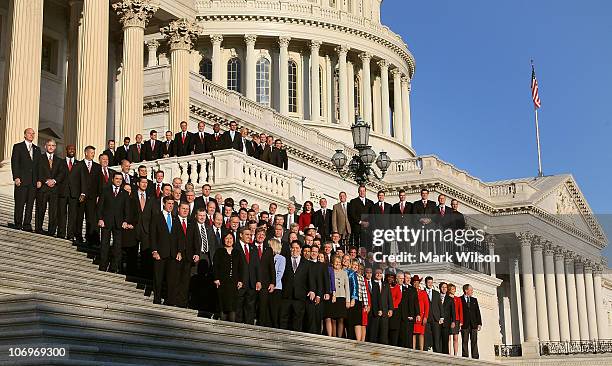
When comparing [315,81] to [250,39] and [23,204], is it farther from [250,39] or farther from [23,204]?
[23,204]

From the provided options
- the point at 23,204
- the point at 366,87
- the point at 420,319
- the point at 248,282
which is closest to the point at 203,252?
the point at 248,282

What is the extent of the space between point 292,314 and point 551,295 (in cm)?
4763

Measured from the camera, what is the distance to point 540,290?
5953cm

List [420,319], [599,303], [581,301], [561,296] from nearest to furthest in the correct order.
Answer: [420,319], [561,296], [581,301], [599,303]

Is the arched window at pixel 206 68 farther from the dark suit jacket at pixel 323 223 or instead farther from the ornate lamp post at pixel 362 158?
the dark suit jacket at pixel 323 223

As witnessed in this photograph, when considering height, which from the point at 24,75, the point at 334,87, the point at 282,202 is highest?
the point at 334,87

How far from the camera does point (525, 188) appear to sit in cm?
5850

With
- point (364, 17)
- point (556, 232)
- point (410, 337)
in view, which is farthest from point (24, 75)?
point (364, 17)

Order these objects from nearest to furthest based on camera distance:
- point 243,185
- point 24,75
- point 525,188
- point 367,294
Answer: point 367,294 < point 243,185 < point 24,75 < point 525,188

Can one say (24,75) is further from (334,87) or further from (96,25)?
(334,87)

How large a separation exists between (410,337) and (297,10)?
50.6 m

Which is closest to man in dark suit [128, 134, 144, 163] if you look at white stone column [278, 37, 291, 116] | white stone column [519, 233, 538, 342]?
white stone column [519, 233, 538, 342]

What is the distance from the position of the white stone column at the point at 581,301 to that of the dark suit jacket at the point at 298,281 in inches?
2018

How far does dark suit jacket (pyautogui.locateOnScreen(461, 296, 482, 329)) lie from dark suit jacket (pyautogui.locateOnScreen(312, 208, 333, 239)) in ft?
10.3
